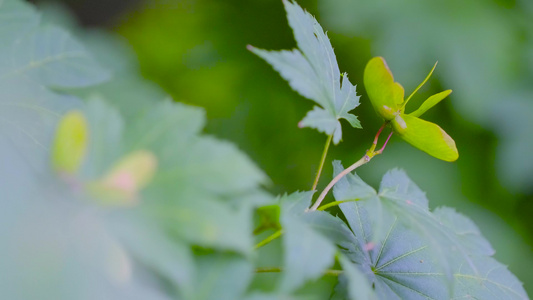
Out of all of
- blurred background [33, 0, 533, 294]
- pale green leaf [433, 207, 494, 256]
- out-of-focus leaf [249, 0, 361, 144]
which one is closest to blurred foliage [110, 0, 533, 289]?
blurred background [33, 0, 533, 294]

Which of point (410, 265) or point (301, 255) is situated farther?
point (410, 265)

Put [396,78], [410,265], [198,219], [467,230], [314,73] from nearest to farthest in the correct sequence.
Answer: [198,219] → [314,73] → [410,265] → [467,230] → [396,78]

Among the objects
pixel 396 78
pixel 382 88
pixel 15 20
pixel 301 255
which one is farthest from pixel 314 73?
pixel 396 78

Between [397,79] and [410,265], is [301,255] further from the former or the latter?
[397,79]

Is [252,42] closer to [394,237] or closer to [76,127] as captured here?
[394,237]

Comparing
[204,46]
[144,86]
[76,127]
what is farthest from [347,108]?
Answer: [204,46]

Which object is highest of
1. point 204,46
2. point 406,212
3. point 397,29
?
point 406,212
